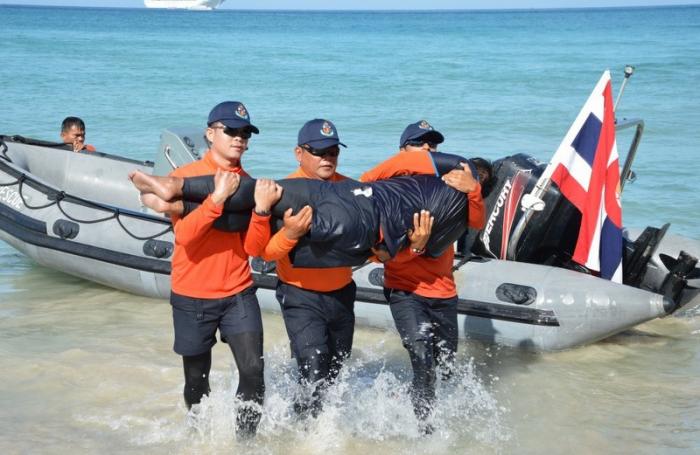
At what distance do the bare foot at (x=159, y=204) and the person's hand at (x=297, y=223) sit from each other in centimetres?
43

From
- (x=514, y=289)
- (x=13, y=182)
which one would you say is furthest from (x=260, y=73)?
(x=514, y=289)

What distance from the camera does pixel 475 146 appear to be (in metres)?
15.4

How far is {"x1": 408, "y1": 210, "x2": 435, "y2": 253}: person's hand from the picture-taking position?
4.13 metres

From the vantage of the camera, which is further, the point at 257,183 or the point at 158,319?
the point at 158,319

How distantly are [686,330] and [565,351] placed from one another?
3.60 ft

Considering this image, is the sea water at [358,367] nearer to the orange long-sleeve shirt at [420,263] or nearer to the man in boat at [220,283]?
the man in boat at [220,283]

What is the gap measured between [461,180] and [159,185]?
4.33ft

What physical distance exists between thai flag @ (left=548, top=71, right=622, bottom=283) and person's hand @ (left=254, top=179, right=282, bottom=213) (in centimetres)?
254

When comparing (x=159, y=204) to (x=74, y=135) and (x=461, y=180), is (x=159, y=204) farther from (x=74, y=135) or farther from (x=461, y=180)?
(x=74, y=135)

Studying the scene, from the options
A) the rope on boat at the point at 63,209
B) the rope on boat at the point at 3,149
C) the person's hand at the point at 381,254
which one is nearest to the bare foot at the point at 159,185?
the person's hand at the point at 381,254

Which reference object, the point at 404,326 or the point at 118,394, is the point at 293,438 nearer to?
the point at 404,326

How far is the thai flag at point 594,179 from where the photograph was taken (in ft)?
19.5

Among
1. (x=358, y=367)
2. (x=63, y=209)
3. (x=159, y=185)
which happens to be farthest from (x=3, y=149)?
(x=159, y=185)

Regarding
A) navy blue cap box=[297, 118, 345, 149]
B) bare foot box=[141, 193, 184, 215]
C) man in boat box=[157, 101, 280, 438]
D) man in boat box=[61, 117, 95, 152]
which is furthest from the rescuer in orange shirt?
man in boat box=[61, 117, 95, 152]
